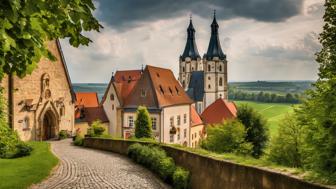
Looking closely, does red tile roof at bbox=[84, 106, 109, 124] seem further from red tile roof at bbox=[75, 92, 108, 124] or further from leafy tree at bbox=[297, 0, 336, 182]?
leafy tree at bbox=[297, 0, 336, 182]

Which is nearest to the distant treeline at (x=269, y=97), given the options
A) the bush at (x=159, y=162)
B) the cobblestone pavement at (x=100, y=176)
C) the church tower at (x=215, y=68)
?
the church tower at (x=215, y=68)

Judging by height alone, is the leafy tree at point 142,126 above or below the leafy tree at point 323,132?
below

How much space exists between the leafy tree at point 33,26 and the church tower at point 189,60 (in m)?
101

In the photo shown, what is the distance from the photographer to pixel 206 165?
10.9 m

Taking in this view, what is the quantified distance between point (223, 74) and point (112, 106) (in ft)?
217

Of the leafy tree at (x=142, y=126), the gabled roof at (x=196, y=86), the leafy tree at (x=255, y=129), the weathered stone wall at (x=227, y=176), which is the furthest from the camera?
the gabled roof at (x=196, y=86)

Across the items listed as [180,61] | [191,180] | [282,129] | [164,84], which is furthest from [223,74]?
[191,180]

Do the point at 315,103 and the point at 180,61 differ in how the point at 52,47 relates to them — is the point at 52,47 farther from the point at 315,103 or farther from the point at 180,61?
the point at 180,61

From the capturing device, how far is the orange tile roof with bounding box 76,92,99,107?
154 ft

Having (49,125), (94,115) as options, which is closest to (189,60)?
(94,115)

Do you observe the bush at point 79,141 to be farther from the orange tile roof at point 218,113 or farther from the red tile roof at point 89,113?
the orange tile roof at point 218,113

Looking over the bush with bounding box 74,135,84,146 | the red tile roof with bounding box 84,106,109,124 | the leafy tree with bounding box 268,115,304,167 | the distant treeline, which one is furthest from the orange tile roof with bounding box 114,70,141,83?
the distant treeline

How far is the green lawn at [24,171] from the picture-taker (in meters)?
11.7

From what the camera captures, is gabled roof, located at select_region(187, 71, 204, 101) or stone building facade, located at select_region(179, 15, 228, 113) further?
stone building facade, located at select_region(179, 15, 228, 113)
